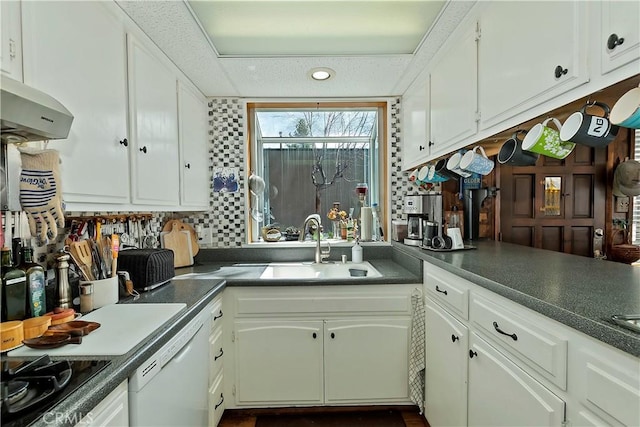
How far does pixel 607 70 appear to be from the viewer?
0.87 meters

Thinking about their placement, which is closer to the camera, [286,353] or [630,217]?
[286,353]

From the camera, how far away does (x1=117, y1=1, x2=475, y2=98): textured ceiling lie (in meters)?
1.52

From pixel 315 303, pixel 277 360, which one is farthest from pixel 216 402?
pixel 315 303

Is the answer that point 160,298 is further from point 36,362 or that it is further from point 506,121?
point 506,121

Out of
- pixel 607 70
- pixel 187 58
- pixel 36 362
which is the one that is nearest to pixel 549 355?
pixel 607 70

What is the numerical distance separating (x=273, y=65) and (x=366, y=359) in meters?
1.90

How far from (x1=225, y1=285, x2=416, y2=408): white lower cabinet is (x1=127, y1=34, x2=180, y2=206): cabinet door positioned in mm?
717

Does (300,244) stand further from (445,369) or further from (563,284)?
(563,284)

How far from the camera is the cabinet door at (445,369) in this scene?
1438 mm

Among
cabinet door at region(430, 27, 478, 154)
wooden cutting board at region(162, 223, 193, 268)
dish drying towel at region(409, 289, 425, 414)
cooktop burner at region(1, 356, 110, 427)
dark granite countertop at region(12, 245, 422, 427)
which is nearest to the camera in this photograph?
cooktop burner at region(1, 356, 110, 427)

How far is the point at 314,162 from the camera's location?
9.43 feet

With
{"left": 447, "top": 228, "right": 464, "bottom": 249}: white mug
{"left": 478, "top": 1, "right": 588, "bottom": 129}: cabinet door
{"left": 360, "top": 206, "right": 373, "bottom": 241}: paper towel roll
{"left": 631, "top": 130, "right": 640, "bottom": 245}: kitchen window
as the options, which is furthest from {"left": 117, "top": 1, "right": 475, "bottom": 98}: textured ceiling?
{"left": 631, "top": 130, "right": 640, "bottom": 245}: kitchen window

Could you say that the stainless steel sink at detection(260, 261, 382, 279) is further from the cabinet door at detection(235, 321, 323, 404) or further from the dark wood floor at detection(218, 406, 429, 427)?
the dark wood floor at detection(218, 406, 429, 427)

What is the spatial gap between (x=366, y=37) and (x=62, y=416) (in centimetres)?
204
